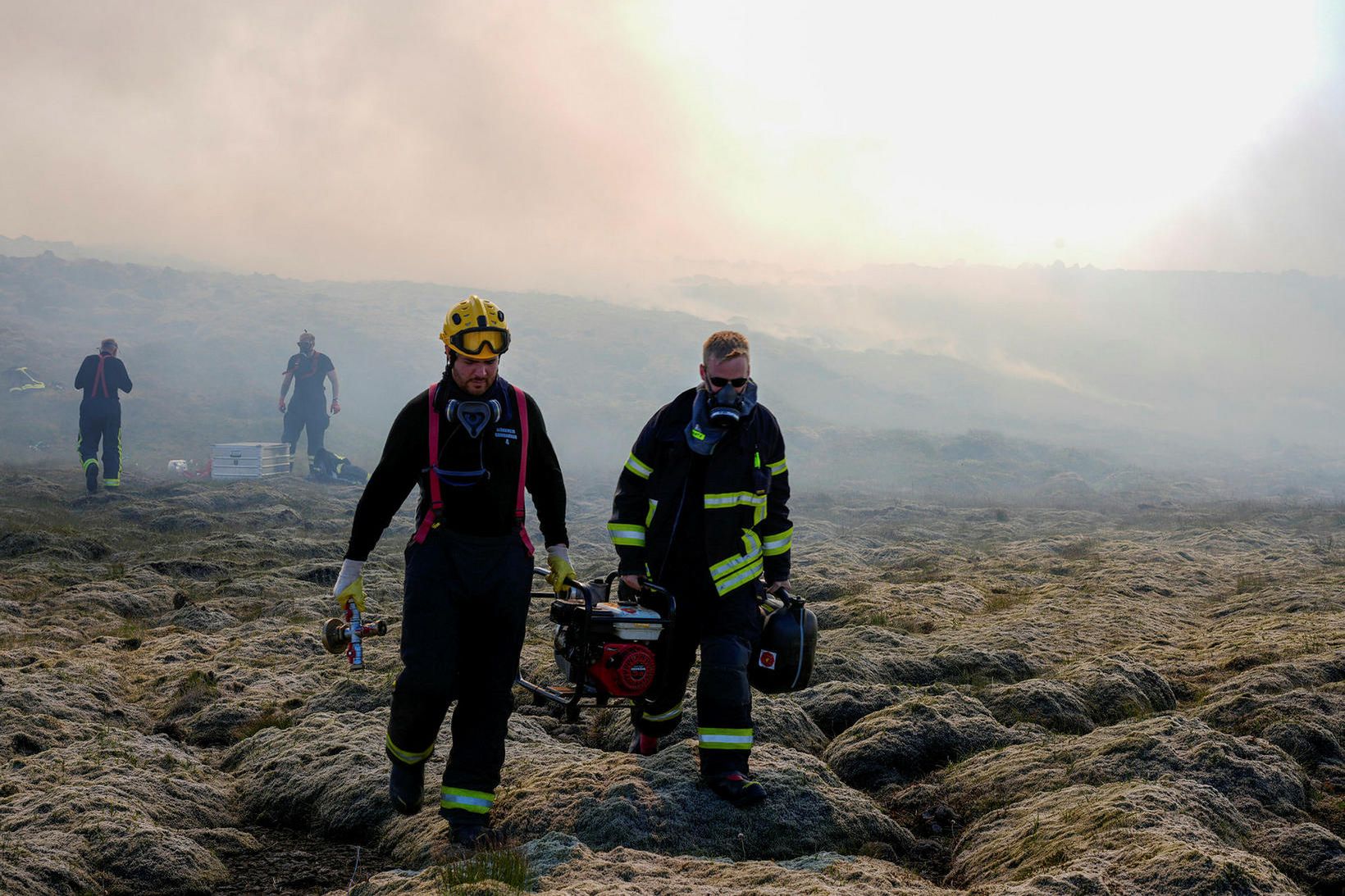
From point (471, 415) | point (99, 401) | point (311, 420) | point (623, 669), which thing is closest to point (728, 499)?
point (623, 669)

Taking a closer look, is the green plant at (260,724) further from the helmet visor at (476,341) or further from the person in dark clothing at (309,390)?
the person in dark clothing at (309,390)

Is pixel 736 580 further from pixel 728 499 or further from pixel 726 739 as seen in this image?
pixel 726 739

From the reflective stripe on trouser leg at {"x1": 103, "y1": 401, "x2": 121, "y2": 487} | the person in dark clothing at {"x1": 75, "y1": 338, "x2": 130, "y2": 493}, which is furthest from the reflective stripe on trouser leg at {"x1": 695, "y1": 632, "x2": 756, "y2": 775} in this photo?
the reflective stripe on trouser leg at {"x1": 103, "y1": 401, "x2": 121, "y2": 487}

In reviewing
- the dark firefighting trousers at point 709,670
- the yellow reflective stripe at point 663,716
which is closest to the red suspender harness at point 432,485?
the dark firefighting trousers at point 709,670

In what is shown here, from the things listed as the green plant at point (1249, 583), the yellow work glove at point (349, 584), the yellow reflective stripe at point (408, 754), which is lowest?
the green plant at point (1249, 583)

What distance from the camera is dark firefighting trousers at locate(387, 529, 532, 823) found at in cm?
560

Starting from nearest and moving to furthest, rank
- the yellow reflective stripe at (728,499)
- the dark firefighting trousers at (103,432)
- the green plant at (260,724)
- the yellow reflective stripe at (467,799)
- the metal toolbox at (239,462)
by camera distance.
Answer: the yellow reflective stripe at (467,799) → the yellow reflective stripe at (728,499) → the green plant at (260,724) → the dark firefighting trousers at (103,432) → the metal toolbox at (239,462)

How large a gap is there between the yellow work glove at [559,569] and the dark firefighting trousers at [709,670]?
24.7 inches

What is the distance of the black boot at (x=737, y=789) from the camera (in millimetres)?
5625

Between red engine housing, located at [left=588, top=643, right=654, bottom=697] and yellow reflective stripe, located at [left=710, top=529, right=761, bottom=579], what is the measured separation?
2.09 feet

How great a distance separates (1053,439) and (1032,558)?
10331 centimetres

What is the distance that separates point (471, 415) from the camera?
570 cm

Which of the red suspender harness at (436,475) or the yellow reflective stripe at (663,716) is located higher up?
the red suspender harness at (436,475)

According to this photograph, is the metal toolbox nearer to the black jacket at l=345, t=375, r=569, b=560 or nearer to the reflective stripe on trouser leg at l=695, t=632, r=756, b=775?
the black jacket at l=345, t=375, r=569, b=560
